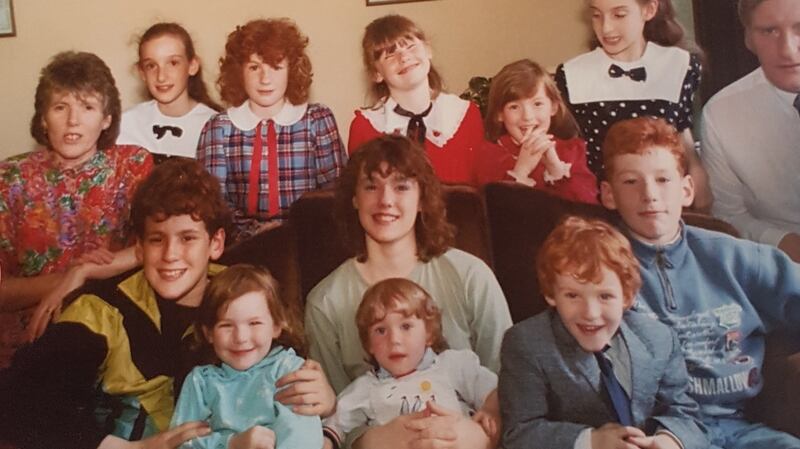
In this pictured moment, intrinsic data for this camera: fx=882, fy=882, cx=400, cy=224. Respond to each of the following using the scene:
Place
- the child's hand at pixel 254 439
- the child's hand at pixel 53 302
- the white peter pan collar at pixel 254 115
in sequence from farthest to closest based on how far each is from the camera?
the white peter pan collar at pixel 254 115
the child's hand at pixel 53 302
the child's hand at pixel 254 439

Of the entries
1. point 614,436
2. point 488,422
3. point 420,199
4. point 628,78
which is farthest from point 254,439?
point 628,78

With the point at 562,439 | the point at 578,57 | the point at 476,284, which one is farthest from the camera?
the point at 578,57

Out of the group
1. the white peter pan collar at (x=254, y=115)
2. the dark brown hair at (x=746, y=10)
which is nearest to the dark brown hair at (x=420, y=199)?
the white peter pan collar at (x=254, y=115)

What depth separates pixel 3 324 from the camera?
5.67ft

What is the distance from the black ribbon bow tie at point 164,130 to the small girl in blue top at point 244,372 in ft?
1.06

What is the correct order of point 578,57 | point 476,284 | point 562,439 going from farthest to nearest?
1. point 578,57
2. point 476,284
3. point 562,439

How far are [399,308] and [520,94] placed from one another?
0.52 m

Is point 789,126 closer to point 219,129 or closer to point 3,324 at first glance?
point 219,129

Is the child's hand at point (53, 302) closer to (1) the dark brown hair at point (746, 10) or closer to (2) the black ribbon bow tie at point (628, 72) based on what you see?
(2) the black ribbon bow tie at point (628, 72)

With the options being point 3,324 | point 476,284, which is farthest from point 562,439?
point 3,324

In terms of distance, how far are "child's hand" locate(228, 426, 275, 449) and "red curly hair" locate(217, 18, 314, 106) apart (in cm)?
66

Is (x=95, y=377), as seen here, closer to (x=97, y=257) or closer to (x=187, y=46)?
(x=97, y=257)

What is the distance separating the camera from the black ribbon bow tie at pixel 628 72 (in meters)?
1.86

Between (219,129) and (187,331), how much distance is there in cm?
41
